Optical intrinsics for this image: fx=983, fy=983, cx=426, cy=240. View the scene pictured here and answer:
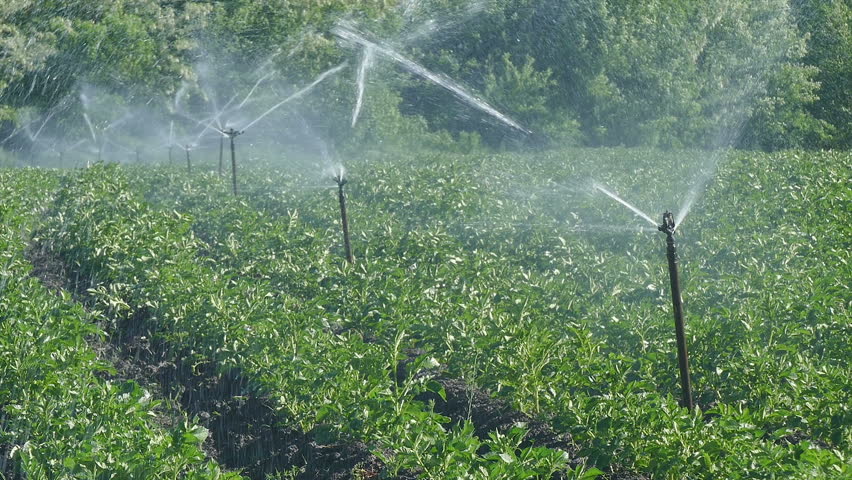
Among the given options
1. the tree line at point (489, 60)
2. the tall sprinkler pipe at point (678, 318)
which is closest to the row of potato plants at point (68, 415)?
the tall sprinkler pipe at point (678, 318)

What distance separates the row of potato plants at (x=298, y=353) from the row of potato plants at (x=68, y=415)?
0.59m

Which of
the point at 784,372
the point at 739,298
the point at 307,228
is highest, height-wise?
the point at 784,372

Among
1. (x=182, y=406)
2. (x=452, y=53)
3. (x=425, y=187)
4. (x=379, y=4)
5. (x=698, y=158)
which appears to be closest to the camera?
(x=182, y=406)

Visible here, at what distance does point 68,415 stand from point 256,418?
61.9 inches

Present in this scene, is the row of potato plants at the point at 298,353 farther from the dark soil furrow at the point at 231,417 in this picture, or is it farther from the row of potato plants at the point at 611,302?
the row of potato plants at the point at 611,302

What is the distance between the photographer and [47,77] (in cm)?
2992

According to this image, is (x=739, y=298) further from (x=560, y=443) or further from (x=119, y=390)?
(x=119, y=390)

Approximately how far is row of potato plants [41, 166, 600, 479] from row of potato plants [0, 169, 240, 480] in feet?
1.95

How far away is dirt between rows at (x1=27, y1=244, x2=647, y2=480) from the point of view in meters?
5.12

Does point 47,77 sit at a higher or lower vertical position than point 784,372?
lower

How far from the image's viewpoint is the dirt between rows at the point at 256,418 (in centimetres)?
512

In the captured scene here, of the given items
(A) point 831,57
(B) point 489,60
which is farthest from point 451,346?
(A) point 831,57

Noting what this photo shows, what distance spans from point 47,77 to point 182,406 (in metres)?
26.5

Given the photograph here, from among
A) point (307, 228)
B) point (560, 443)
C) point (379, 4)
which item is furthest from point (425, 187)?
point (379, 4)
